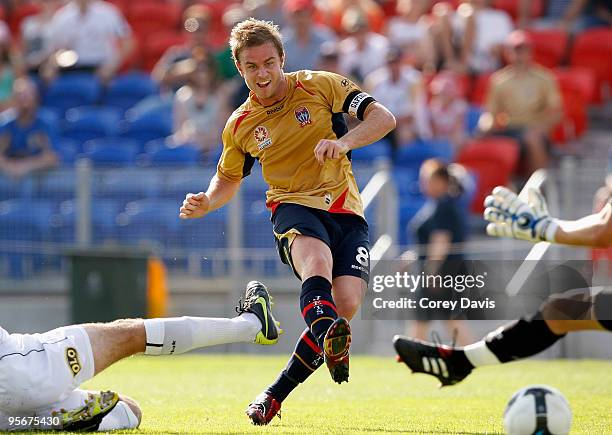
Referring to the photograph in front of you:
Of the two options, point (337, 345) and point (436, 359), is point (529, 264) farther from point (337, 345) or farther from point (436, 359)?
point (337, 345)

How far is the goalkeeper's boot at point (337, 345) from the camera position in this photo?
604 centimetres

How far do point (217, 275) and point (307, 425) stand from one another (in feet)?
24.5

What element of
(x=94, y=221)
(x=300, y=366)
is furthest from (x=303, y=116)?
(x=94, y=221)

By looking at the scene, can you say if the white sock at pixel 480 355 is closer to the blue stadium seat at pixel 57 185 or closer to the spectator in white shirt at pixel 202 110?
the blue stadium seat at pixel 57 185

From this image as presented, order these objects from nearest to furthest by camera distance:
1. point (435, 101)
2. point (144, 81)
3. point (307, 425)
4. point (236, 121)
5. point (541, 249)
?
point (307, 425) → point (236, 121) → point (541, 249) → point (435, 101) → point (144, 81)

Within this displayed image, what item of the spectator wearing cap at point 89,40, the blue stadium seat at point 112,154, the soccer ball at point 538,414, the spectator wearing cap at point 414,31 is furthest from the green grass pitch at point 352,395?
the spectator wearing cap at point 89,40

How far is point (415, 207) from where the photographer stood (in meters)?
14.4

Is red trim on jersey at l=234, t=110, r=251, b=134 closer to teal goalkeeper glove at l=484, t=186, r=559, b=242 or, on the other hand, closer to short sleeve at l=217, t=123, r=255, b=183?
short sleeve at l=217, t=123, r=255, b=183

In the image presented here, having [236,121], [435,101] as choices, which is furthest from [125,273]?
[236,121]

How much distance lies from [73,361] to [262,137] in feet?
6.43

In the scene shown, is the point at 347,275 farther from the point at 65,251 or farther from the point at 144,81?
the point at 144,81

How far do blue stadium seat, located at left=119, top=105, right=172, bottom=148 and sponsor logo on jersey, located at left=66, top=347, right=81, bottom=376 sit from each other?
10373mm

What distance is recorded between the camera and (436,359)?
7.46 metres

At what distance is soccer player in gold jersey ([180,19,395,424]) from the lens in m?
6.94
